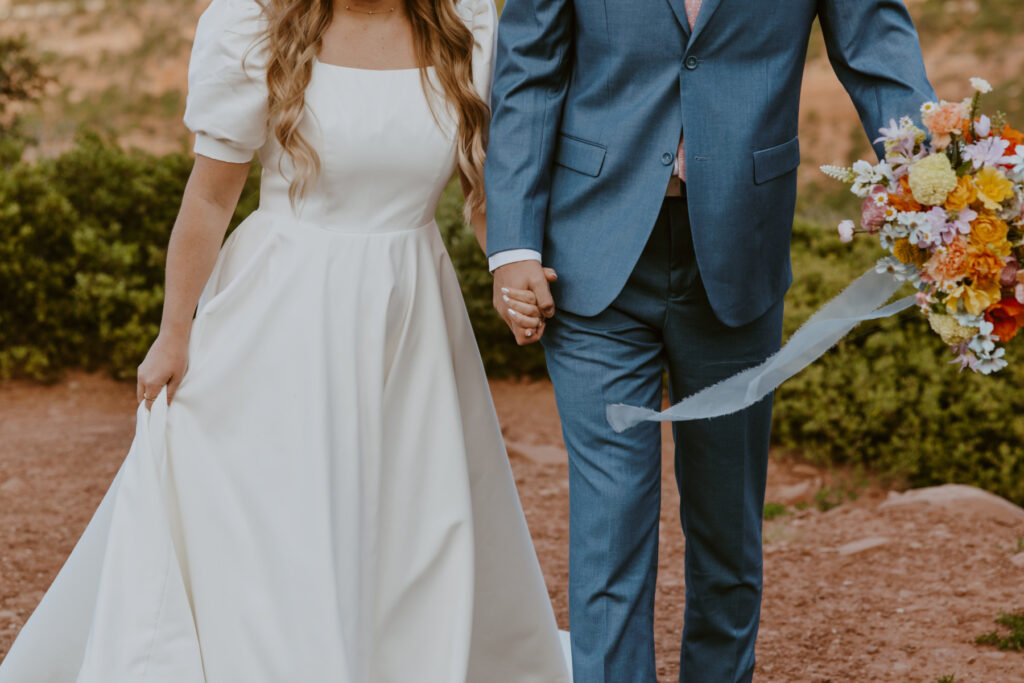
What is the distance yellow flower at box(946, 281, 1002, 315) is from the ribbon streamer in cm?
23

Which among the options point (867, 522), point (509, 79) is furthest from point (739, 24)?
point (867, 522)

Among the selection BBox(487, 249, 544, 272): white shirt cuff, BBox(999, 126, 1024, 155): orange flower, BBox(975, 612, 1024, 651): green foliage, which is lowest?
BBox(975, 612, 1024, 651): green foliage

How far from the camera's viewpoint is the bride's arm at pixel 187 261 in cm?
253

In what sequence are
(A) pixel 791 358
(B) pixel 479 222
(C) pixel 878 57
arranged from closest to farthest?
(A) pixel 791 358 → (C) pixel 878 57 → (B) pixel 479 222

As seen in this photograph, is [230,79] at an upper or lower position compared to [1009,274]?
upper

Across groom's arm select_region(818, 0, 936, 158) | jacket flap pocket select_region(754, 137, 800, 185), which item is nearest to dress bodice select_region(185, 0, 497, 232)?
jacket flap pocket select_region(754, 137, 800, 185)

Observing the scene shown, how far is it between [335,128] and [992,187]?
1343mm

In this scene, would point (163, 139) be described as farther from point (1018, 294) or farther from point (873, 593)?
point (1018, 294)

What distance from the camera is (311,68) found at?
8.12 ft

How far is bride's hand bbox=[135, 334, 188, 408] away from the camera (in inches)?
99.3

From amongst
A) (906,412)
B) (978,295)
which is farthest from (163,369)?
(906,412)

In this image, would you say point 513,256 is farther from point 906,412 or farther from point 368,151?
point 906,412

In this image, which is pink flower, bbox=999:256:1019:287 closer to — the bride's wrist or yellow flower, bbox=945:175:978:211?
yellow flower, bbox=945:175:978:211

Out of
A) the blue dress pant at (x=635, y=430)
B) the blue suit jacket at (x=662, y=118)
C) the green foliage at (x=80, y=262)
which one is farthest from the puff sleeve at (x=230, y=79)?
the green foliage at (x=80, y=262)
